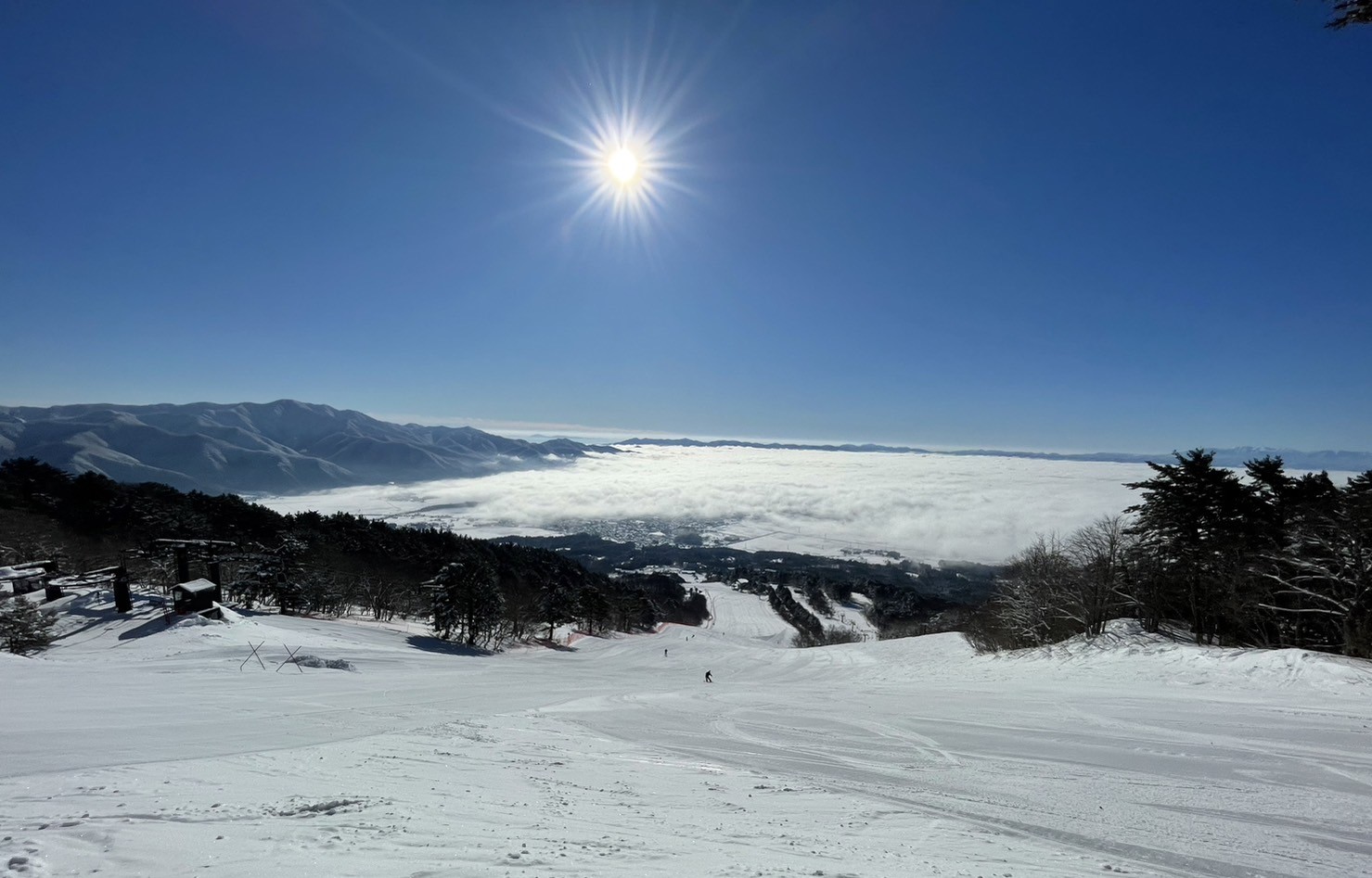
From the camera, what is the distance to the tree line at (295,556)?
44.8m

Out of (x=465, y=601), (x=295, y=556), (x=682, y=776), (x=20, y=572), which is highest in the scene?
(x=682, y=776)

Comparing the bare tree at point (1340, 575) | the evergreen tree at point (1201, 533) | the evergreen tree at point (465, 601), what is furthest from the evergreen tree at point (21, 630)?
the evergreen tree at point (1201, 533)

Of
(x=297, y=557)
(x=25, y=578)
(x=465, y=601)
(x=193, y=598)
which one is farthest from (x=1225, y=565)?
(x=297, y=557)

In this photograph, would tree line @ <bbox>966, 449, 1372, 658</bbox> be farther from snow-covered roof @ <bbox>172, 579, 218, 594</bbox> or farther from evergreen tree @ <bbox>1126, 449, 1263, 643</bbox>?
snow-covered roof @ <bbox>172, 579, 218, 594</bbox>

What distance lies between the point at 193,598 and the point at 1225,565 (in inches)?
2035

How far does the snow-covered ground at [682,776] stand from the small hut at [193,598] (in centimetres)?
1282

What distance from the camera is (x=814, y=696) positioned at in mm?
19125

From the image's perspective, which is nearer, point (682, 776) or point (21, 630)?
point (682, 776)

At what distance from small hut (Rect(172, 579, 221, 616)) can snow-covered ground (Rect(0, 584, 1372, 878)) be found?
12.8m

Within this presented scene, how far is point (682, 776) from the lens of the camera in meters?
9.05

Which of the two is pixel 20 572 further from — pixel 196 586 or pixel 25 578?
pixel 196 586

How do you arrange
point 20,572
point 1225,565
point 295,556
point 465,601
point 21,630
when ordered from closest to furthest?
point 21,630
point 1225,565
point 20,572
point 465,601
point 295,556

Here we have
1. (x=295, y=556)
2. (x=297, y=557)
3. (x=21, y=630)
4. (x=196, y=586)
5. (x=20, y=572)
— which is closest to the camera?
(x=21, y=630)

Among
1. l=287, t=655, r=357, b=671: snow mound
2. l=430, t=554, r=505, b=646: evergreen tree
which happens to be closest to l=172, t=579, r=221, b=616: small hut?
l=287, t=655, r=357, b=671: snow mound
